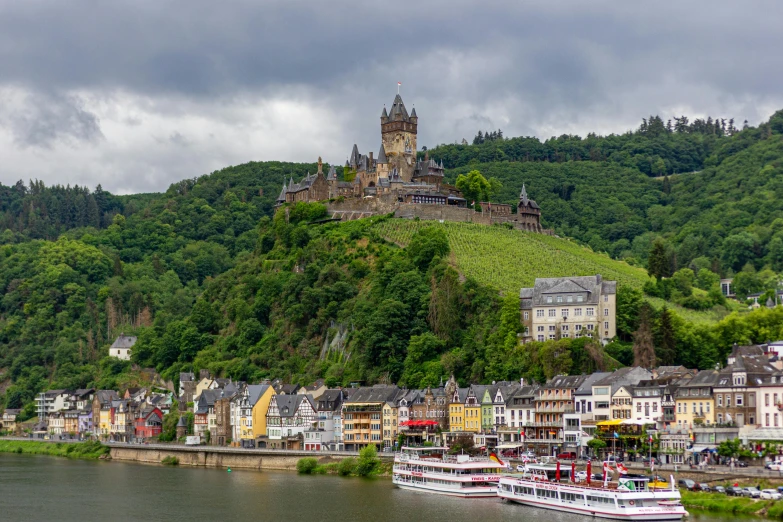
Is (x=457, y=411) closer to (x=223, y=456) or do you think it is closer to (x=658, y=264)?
(x=223, y=456)

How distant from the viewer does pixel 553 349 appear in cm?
10200

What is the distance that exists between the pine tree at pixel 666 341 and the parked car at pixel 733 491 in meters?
31.1

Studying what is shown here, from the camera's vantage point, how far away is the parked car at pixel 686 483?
235 ft

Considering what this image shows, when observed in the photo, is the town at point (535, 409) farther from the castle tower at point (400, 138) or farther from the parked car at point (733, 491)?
the castle tower at point (400, 138)

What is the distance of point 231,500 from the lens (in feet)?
264

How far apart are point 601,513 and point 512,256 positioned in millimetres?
62634

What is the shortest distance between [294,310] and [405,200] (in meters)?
23.3

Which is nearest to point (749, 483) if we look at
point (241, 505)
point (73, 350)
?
point (241, 505)

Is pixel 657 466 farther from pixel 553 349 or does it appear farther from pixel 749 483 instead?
pixel 553 349

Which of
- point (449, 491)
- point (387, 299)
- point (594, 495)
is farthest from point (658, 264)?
point (594, 495)

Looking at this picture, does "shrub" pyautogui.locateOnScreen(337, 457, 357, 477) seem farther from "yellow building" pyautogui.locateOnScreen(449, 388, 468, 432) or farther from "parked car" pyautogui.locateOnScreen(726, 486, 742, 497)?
"parked car" pyautogui.locateOnScreen(726, 486, 742, 497)

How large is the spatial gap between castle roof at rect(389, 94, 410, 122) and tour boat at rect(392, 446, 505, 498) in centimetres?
7672

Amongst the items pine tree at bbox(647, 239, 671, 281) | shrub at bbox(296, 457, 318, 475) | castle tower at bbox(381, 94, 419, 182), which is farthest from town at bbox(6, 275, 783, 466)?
castle tower at bbox(381, 94, 419, 182)

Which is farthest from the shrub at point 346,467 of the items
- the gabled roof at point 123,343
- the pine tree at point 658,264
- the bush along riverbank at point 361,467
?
the gabled roof at point 123,343
